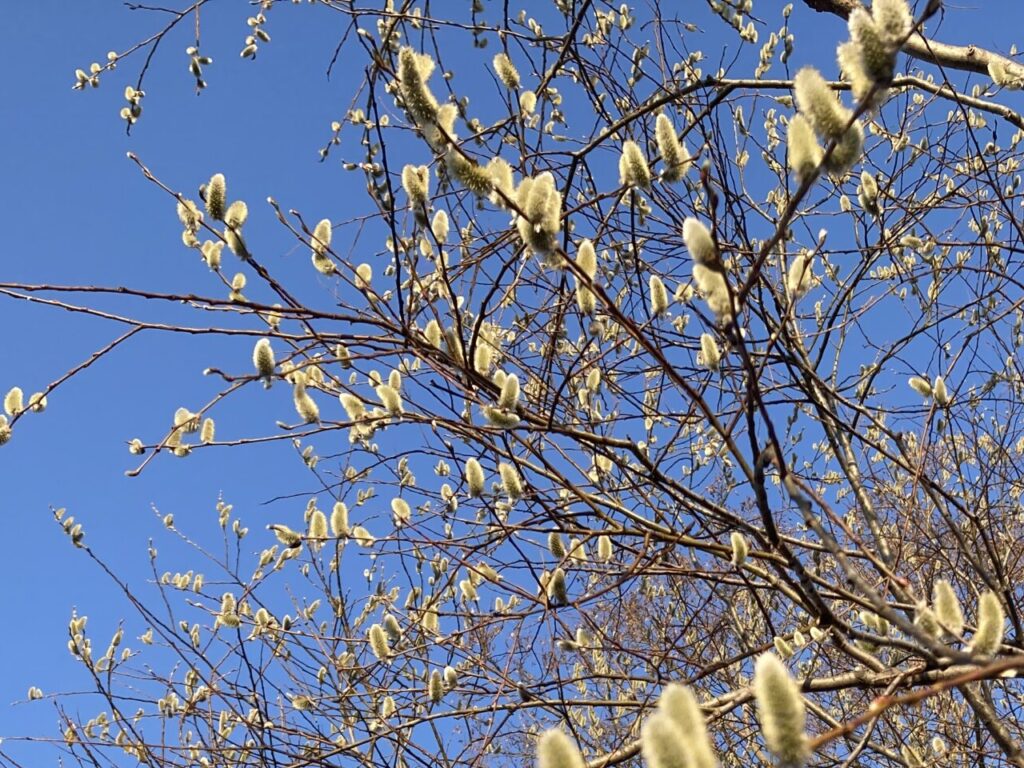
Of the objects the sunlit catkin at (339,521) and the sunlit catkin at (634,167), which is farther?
the sunlit catkin at (339,521)

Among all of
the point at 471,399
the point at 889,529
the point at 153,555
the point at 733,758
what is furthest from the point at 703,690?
the point at 471,399

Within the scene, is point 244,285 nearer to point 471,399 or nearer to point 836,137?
point 471,399

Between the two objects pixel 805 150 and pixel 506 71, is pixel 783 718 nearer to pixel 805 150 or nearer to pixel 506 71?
pixel 805 150

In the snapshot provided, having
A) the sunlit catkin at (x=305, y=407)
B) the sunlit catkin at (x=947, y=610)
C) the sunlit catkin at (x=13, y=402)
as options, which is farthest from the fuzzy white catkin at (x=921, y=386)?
the sunlit catkin at (x=13, y=402)

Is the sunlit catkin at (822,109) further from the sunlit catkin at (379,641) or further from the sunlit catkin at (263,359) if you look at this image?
the sunlit catkin at (379,641)

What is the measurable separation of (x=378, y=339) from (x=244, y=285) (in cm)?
73

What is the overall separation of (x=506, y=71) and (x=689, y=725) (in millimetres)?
1894

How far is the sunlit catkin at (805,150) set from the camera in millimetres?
1229

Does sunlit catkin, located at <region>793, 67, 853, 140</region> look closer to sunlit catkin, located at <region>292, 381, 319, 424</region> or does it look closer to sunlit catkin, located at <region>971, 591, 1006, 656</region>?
sunlit catkin, located at <region>971, 591, 1006, 656</region>

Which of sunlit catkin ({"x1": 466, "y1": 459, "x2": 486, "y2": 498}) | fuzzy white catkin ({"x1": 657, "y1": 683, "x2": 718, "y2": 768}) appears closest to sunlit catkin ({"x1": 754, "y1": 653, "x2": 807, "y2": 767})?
fuzzy white catkin ({"x1": 657, "y1": 683, "x2": 718, "y2": 768})

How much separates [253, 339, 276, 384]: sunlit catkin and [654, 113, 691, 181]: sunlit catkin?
99 cm

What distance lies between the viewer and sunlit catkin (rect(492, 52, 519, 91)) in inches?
87.4

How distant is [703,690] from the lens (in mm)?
5254

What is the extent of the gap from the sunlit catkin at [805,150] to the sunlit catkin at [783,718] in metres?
0.75
